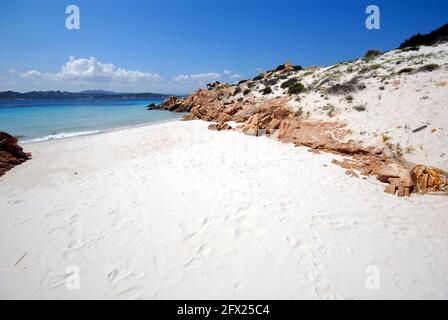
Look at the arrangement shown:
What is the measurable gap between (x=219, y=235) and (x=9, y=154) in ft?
31.5

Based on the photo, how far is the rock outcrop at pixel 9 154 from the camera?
8.49 metres

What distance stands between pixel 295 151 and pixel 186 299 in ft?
24.9

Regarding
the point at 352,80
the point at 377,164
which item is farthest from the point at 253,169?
the point at 352,80

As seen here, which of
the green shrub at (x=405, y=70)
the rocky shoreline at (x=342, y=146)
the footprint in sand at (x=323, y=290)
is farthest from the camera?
the green shrub at (x=405, y=70)

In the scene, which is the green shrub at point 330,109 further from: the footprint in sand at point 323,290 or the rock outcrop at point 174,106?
the rock outcrop at point 174,106

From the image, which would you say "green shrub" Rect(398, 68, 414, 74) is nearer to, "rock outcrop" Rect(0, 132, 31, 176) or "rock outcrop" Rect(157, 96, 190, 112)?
"rock outcrop" Rect(0, 132, 31, 176)

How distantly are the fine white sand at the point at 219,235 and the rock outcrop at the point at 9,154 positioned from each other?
1101 millimetres

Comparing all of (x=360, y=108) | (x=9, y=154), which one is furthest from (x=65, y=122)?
(x=360, y=108)

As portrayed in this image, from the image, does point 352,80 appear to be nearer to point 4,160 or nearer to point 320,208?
point 320,208

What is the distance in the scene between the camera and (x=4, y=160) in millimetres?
8594

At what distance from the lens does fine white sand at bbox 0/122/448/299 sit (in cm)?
337

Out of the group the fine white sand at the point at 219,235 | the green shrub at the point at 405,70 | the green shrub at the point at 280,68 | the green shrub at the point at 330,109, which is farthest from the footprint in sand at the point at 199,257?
the green shrub at the point at 280,68

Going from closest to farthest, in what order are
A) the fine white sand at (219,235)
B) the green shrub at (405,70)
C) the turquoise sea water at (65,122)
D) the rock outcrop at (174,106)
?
the fine white sand at (219,235) < the green shrub at (405,70) < the turquoise sea water at (65,122) < the rock outcrop at (174,106)

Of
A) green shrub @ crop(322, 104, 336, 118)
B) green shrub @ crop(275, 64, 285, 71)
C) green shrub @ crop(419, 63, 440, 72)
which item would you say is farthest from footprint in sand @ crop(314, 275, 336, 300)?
green shrub @ crop(275, 64, 285, 71)
